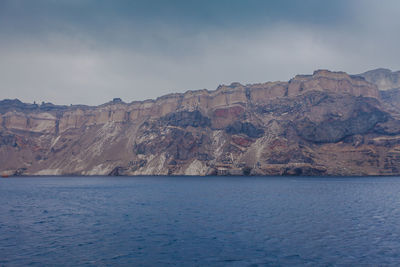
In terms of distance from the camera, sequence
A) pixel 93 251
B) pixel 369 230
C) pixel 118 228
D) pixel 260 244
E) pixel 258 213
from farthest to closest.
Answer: pixel 258 213, pixel 118 228, pixel 369 230, pixel 260 244, pixel 93 251

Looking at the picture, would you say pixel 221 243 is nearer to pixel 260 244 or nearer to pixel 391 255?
pixel 260 244

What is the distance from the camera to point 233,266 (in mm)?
33406

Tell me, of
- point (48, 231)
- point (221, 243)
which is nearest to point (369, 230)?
point (221, 243)

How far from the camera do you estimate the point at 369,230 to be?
50.2 metres

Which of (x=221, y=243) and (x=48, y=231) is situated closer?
(x=221, y=243)

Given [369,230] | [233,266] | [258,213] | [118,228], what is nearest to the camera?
[233,266]

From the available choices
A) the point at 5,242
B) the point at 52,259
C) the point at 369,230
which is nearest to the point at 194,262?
the point at 52,259

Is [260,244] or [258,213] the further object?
[258,213]

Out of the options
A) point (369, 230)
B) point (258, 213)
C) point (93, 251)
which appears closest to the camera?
point (93, 251)

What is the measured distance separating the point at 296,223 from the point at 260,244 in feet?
55.1

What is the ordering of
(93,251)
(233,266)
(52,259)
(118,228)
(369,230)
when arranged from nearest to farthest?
(233,266)
(52,259)
(93,251)
(369,230)
(118,228)

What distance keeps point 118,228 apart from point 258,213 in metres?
29.4

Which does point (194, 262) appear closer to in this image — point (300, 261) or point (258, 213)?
point (300, 261)

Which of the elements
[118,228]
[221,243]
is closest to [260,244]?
[221,243]
